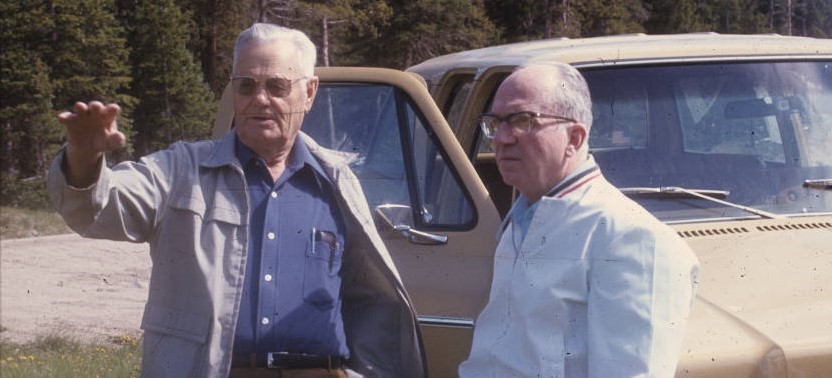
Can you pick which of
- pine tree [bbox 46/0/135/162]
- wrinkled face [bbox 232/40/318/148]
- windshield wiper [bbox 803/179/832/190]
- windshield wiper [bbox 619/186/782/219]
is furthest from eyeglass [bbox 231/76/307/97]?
pine tree [bbox 46/0/135/162]

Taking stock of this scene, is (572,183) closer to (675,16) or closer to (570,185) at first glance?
(570,185)

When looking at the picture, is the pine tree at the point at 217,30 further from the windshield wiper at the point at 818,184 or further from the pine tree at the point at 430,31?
the windshield wiper at the point at 818,184

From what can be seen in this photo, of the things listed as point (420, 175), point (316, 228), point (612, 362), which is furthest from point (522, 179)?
point (420, 175)

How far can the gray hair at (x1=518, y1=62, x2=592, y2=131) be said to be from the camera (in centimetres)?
262

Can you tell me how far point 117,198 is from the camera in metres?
2.85

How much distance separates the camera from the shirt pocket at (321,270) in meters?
3.14

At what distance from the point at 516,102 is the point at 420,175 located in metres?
1.44

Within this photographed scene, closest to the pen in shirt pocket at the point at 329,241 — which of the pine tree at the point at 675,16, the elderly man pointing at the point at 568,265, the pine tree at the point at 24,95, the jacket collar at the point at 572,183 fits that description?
the elderly man pointing at the point at 568,265

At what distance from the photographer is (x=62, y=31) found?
15.4 meters

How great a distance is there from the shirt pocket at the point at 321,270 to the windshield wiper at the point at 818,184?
6.30 ft

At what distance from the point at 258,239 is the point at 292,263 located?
0.34 feet

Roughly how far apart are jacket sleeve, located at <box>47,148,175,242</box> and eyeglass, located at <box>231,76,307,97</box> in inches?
9.4

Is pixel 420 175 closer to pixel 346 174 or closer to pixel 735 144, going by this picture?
pixel 346 174

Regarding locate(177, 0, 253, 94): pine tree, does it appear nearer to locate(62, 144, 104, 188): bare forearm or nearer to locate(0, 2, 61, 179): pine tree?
locate(0, 2, 61, 179): pine tree
